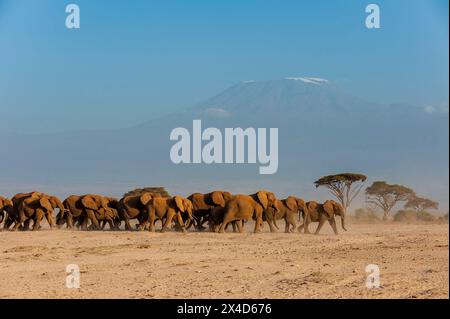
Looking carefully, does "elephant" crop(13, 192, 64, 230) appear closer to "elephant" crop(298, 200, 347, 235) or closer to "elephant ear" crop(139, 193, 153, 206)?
"elephant ear" crop(139, 193, 153, 206)

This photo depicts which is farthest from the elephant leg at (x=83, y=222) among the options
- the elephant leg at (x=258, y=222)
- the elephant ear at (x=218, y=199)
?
the elephant leg at (x=258, y=222)

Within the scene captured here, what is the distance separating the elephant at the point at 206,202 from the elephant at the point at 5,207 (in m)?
10.4

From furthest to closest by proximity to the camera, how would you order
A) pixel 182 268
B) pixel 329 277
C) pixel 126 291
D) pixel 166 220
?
pixel 166 220 < pixel 182 268 < pixel 329 277 < pixel 126 291

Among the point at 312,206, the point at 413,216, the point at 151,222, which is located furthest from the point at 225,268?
the point at 413,216

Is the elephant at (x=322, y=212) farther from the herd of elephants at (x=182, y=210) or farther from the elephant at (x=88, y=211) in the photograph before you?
the elephant at (x=88, y=211)

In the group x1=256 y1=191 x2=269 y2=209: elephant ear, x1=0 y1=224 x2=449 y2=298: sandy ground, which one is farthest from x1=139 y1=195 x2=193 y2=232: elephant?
x1=0 y1=224 x2=449 y2=298: sandy ground

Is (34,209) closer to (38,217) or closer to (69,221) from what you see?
(38,217)

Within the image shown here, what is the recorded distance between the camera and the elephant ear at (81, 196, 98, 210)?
1615 inches

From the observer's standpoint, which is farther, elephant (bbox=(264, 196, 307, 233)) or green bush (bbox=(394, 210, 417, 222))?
green bush (bbox=(394, 210, 417, 222))

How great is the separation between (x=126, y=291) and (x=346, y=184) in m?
49.9

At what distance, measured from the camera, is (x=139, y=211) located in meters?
A: 38.8
